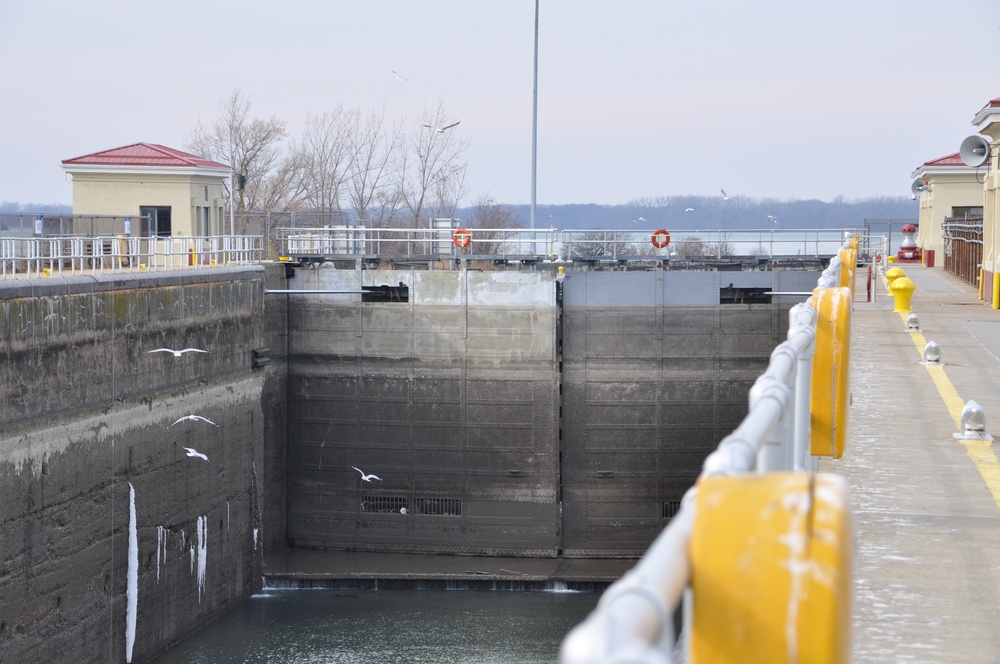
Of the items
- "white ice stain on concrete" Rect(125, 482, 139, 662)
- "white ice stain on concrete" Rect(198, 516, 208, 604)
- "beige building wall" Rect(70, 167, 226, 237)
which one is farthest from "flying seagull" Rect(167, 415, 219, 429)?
"beige building wall" Rect(70, 167, 226, 237)

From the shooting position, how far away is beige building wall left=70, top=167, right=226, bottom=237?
29672 millimetres

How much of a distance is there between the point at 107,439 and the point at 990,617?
545 inches

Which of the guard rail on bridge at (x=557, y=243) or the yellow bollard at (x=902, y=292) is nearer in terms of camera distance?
the yellow bollard at (x=902, y=292)

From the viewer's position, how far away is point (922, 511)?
20.2 ft

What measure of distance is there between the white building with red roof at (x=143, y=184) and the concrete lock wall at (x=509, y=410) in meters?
5.99

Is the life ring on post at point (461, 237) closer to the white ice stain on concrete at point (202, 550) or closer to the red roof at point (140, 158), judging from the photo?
the red roof at point (140, 158)

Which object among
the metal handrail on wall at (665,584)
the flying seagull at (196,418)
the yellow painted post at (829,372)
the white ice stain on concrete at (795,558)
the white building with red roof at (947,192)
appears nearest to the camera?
the metal handrail on wall at (665,584)

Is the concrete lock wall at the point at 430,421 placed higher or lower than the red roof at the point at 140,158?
lower

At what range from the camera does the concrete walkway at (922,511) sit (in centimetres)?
431

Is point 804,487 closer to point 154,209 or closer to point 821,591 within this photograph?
point 821,591

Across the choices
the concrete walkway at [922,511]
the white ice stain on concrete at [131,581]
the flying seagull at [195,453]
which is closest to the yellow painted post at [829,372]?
the concrete walkway at [922,511]

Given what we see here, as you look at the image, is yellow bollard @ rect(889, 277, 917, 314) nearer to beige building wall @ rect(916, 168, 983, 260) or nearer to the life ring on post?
the life ring on post

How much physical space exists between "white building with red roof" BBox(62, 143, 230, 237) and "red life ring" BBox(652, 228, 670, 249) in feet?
35.4

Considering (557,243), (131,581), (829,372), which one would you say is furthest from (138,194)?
(829,372)
